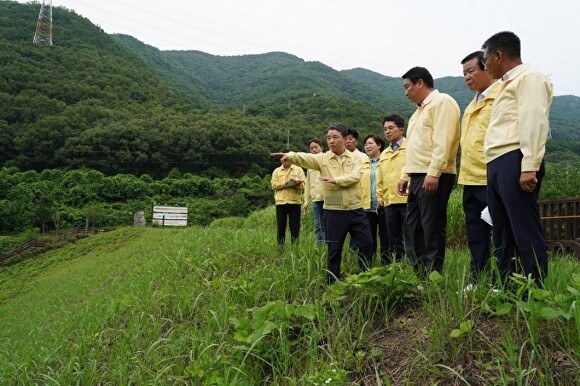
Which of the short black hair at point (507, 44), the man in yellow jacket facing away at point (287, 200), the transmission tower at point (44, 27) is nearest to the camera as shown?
the short black hair at point (507, 44)

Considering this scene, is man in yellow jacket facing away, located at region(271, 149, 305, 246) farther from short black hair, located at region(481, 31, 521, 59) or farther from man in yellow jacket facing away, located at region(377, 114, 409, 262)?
short black hair, located at region(481, 31, 521, 59)

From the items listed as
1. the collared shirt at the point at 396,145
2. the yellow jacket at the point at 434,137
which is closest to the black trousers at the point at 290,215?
the collared shirt at the point at 396,145

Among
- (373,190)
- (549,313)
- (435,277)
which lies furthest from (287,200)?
(549,313)

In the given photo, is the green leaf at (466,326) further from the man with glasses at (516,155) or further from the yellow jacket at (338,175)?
the yellow jacket at (338,175)

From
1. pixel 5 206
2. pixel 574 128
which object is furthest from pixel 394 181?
pixel 574 128

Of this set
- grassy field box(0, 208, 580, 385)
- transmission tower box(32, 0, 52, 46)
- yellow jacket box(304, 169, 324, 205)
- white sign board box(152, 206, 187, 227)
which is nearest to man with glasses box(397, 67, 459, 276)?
grassy field box(0, 208, 580, 385)

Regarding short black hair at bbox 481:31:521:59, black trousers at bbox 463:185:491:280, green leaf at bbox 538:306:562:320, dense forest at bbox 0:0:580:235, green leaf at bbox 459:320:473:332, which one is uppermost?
dense forest at bbox 0:0:580:235

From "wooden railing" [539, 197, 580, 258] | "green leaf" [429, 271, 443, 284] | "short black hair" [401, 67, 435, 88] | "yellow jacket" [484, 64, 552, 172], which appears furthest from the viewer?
"wooden railing" [539, 197, 580, 258]

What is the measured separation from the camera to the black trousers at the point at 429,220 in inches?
117

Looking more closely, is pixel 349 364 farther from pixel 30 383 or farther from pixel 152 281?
pixel 152 281

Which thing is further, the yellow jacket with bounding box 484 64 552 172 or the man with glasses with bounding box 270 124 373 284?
the man with glasses with bounding box 270 124 373 284

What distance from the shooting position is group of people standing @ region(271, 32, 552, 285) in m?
2.30

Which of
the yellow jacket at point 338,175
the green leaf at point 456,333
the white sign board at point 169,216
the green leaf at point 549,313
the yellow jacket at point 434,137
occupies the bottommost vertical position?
the white sign board at point 169,216

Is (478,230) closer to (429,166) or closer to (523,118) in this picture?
(429,166)
